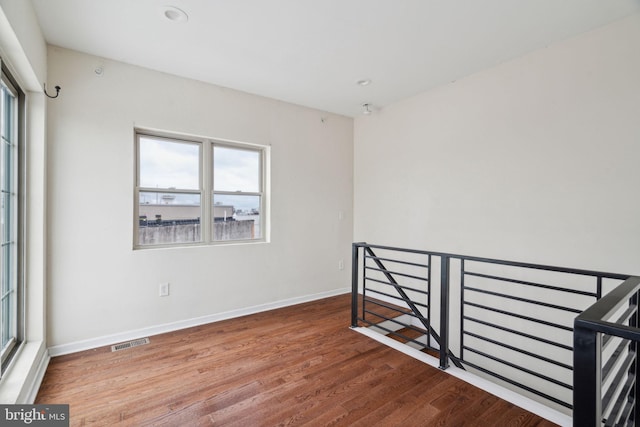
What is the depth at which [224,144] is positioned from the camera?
11.9 feet

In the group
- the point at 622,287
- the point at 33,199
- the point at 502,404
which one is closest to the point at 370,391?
the point at 502,404

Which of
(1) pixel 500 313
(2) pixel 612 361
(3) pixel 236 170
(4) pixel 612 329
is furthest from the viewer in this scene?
(3) pixel 236 170

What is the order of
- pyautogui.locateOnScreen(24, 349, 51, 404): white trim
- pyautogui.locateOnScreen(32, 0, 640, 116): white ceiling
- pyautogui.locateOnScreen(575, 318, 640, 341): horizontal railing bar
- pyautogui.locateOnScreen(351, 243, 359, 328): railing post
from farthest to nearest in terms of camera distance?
pyautogui.locateOnScreen(351, 243, 359, 328): railing post < pyautogui.locateOnScreen(32, 0, 640, 116): white ceiling < pyautogui.locateOnScreen(24, 349, 51, 404): white trim < pyautogui.locateOnScreen(575, 318, 640, 341): horizontal railing bar

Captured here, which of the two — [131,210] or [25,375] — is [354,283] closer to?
[131,210]

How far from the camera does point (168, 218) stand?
10.8 ft

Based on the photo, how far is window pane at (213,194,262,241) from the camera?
3611 millimetres

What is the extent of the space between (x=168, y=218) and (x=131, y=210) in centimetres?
38

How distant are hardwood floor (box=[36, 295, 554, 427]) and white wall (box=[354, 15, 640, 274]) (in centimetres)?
149

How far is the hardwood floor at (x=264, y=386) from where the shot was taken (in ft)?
6.16

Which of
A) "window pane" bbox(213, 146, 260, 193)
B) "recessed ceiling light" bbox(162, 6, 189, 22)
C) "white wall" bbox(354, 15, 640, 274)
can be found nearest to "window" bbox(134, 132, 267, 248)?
"window pane" bbox(213, 146, 260, 193)

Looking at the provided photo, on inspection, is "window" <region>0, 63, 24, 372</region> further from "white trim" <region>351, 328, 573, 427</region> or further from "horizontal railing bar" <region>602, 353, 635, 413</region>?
"horizontal railing bar" <region>602, 353, 635, 413</region>

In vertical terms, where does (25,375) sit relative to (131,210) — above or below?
below

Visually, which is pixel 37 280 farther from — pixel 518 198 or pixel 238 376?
pixel 518 198

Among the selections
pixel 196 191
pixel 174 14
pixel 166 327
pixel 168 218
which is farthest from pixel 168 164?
pixel 166 327
